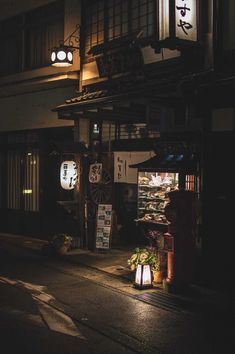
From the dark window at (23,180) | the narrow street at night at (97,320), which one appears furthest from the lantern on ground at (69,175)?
the dark window at (23,180)

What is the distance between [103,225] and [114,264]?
1918 millimetres

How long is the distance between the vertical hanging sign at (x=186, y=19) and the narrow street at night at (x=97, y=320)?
655 centimetres

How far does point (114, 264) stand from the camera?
14.7m

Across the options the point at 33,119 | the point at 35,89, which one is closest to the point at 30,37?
the point at 35,89

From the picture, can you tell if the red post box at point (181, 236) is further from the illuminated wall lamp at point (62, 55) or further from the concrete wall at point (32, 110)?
the concrete wall at point (32, 110)

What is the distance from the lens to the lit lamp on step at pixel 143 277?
461 inches

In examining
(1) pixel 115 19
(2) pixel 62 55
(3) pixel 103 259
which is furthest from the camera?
(2) pixel 62 55

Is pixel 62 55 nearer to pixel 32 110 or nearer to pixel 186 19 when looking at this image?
pixel 32 110

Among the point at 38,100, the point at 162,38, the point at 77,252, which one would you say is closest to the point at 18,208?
the point at 38,100

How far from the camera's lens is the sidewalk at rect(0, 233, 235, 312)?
36.2 feet

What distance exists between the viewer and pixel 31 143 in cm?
2150

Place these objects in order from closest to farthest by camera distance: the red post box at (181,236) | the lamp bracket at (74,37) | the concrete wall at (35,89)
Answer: the red post box at (181,236), the lamp bracket at (74,37), the concrete wall at (35,89)

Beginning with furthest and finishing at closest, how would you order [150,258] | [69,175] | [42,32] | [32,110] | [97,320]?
[32,110] < [42,32] < [69,175] < [150,258] < [97,320]

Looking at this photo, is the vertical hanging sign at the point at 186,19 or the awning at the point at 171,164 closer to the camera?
the vertical hanging sign at the point at 186,19
